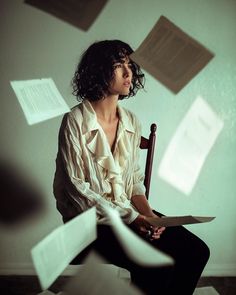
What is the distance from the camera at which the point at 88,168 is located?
2.97ft

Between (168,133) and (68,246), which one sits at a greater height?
(168,133)

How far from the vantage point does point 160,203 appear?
1.31 m

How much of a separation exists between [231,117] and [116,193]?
0.58 meters

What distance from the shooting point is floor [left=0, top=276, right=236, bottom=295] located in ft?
4.19

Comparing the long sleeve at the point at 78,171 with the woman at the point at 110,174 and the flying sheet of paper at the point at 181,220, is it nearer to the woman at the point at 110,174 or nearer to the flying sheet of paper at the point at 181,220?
the woman at the point at 110,174

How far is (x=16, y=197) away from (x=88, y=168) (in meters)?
A: 0.43

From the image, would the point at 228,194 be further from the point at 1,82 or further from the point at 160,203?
the point at 1,82

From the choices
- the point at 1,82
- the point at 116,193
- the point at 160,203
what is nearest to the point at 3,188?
the point at 1,82

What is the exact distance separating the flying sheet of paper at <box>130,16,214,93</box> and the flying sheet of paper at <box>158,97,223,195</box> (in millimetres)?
536

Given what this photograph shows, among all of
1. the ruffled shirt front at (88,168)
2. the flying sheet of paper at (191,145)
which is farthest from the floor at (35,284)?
the ruffled shirt front at (88,168)

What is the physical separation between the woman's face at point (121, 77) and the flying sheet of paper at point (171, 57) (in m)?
0.22

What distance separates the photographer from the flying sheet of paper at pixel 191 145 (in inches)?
48.3

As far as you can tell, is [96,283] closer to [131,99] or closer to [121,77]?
[121,77]

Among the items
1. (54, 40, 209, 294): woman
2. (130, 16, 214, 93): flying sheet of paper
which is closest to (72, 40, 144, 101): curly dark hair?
(54, 40, 209, 294): woman
